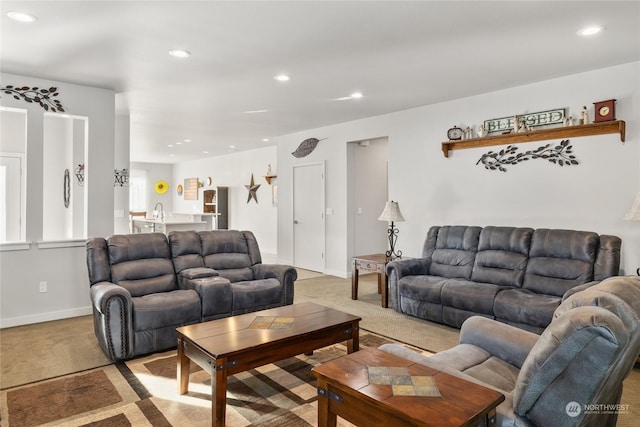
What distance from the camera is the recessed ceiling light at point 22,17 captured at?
2.77m

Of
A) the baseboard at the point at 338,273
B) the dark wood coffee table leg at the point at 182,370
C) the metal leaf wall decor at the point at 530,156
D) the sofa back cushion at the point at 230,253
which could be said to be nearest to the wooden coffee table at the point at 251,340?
the dark wood coffee table leg at the point at 182,370

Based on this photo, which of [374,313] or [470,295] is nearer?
[470,295]

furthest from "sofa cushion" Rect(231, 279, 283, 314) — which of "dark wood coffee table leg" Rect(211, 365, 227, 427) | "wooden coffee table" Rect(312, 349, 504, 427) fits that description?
"wooden coffee table" Rect(312, 349, 504, 427)

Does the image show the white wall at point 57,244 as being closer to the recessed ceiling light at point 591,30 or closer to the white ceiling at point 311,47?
the white ceiling at point 311,47

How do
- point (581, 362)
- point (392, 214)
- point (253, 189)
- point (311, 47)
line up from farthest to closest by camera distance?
point (253, 189) < point (392, 214) < point (311, 47) < point (581, 362)

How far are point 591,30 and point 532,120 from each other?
1426 mm

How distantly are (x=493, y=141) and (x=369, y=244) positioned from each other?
9.51ft

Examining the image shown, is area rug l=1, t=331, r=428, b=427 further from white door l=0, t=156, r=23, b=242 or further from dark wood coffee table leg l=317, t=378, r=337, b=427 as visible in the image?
white door l=0, t=156, r=23, b=242

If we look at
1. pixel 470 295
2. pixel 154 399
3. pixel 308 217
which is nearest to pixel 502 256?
pixel 470 295

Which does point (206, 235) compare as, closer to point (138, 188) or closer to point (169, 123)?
point (169, 123)

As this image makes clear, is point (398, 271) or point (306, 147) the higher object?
point (306, 147)

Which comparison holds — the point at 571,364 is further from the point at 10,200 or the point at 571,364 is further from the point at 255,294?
the point at 10,200

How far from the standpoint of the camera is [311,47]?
336 cm

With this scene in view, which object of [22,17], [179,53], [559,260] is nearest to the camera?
[22,17]
